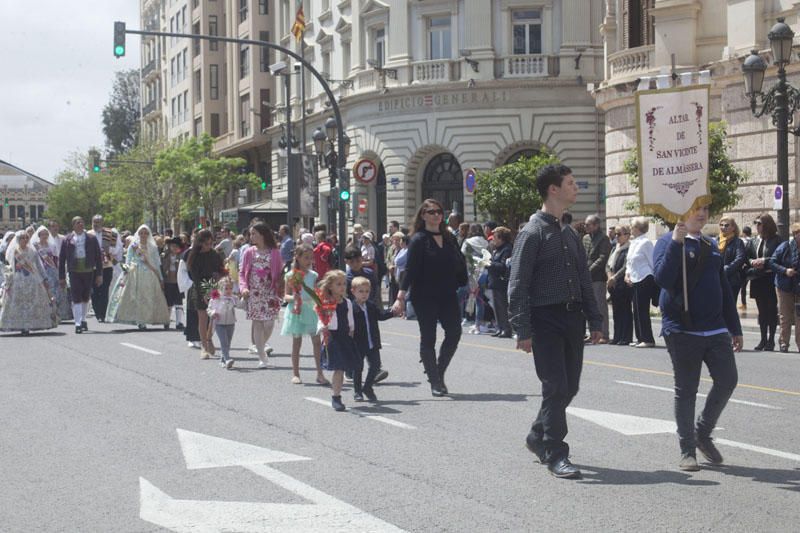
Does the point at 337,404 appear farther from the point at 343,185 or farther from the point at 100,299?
the point at 343,185

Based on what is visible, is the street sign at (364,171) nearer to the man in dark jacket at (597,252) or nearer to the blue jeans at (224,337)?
the man in dark jacket at (597,252)

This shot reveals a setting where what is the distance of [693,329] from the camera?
7.92 m

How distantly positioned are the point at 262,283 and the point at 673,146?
284 inches

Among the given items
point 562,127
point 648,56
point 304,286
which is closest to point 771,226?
point 304,286

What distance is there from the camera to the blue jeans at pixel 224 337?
1504 cm

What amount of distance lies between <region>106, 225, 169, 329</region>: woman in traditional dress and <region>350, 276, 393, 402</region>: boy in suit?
1068cm

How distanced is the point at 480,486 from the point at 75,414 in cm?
477

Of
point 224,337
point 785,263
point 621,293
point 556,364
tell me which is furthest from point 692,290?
point 621,293

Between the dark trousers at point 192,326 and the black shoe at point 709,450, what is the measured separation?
1012cm

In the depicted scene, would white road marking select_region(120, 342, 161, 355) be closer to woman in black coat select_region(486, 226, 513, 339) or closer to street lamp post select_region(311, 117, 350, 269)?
woman in black coat select_region(486, 226, 513, 339)

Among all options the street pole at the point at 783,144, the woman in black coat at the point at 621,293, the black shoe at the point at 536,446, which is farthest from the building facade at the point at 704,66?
the black shoe at the point at 536,446

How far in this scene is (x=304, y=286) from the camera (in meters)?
13.6

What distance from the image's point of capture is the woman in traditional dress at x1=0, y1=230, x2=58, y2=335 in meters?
21.0

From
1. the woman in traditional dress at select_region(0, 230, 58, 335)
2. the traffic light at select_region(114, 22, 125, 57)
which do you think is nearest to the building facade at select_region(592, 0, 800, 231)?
the traffic light at select_region(114, 22, 125, 57)
